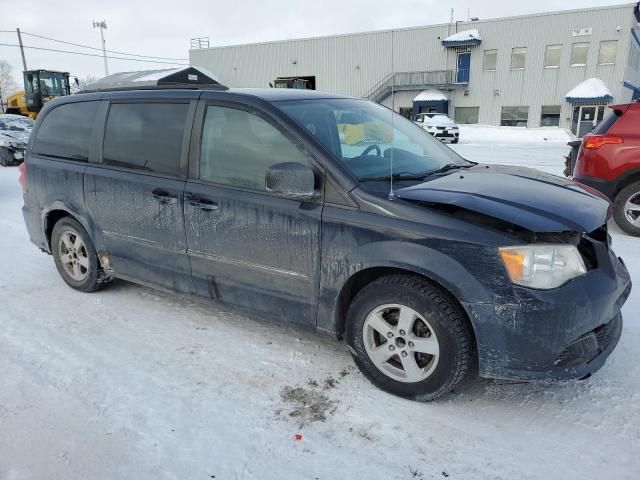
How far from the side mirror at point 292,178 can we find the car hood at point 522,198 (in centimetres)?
50

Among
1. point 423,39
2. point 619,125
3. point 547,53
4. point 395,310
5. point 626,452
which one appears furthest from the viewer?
point 423,39

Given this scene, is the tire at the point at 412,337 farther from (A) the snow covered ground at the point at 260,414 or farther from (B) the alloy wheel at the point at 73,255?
(B) the alloy wheel at the point at 73,255

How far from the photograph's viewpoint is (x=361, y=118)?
11.9ft

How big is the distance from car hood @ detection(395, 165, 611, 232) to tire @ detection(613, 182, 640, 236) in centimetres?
336

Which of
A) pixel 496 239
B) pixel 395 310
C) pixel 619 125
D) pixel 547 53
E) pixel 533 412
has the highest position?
pixel 547 53

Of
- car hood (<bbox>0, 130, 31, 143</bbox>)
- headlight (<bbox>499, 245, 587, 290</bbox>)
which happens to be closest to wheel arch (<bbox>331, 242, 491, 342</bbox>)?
headlight (<bbox>499, 245, 587, 290</bbox>)

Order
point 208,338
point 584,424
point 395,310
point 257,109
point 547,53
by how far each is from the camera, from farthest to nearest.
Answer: point 547,53, point 208,338, point 257,109, point 395,310, point 584,424

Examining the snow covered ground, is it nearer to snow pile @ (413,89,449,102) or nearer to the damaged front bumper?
the damaged front bumper

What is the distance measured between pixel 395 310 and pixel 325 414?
680mm

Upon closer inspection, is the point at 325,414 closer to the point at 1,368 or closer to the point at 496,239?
the point at 496,239

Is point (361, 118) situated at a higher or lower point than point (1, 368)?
higher

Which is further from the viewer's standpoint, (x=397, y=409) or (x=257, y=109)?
(x=257, y=109)

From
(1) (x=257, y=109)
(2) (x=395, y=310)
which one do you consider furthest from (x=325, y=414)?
(1) (x=257, y=109)

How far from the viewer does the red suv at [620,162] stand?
232 inches
